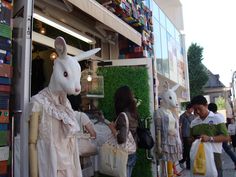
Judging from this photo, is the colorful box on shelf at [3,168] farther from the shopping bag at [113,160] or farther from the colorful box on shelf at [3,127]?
the shopping bag at [113,160]

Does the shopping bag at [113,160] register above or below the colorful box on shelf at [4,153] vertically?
below

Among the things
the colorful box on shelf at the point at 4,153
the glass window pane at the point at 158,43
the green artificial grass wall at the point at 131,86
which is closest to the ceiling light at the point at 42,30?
the green artificial grass wall at the point at 131,86

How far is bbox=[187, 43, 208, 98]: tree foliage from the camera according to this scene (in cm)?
2935

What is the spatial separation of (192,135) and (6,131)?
231 centimetres

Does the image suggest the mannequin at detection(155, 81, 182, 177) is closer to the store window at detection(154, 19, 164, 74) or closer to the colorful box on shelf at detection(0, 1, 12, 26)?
the colorful box on shelf at detection(0, 1, 12, 26)

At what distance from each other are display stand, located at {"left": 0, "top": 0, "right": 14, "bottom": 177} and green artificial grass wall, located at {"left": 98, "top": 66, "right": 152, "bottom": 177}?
294cm

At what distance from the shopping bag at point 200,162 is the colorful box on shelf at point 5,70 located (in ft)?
7.65

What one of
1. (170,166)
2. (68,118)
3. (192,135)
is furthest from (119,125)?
(170,166)

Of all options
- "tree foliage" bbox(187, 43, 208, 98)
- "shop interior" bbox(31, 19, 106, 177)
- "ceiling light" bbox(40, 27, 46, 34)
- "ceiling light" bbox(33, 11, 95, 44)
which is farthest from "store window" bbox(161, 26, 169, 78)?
"tree foliage" bbox(187, 43, 208, 98)

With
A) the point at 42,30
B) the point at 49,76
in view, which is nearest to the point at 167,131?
the point at 49,76

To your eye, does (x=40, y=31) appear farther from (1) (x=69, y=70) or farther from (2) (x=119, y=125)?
(1) (x=69, y=70)

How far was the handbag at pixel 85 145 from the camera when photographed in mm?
4312

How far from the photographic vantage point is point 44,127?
9.87ft

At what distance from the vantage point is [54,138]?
302cm
